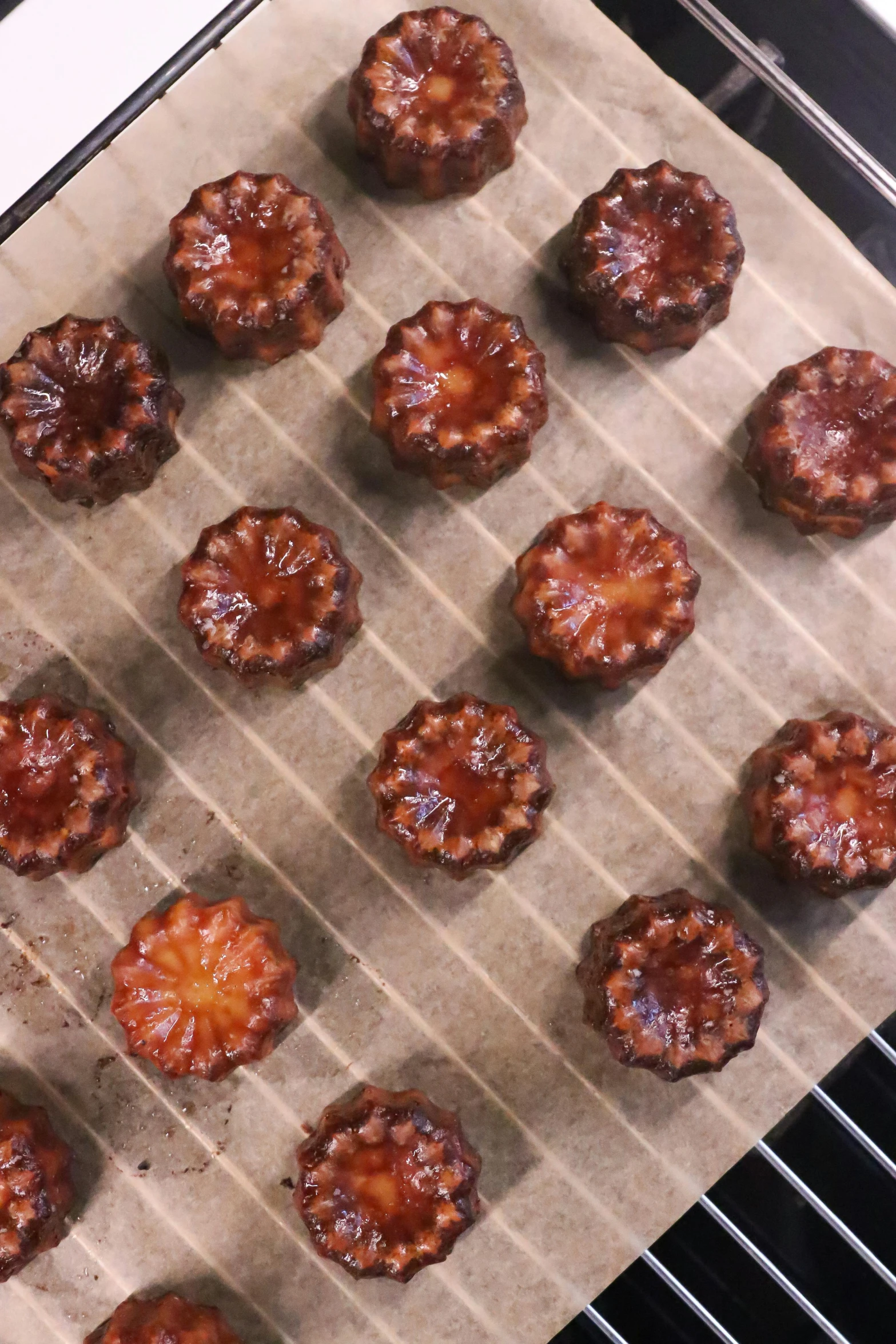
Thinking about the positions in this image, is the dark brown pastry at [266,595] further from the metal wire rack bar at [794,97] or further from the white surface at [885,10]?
the white surface at [885,10]

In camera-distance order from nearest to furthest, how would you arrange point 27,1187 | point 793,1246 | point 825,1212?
point 27,1187 < point 825,1212 < point 793,1246

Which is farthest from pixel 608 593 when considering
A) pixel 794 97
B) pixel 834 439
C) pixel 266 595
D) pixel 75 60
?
pixel 75 60

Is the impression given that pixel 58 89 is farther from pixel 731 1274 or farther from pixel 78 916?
pixel 731 1274

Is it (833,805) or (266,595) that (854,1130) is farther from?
(266,595)

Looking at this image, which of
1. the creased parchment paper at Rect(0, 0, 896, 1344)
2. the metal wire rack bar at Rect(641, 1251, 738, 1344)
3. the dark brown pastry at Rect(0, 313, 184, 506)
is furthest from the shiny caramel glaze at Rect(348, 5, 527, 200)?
the metal wire rack bar at Rect(641, 1251, 738, 1344)

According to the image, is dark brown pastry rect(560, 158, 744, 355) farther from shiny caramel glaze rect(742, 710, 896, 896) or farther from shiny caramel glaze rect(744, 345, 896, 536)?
shiny caramel glaze rect(742, 710, 896, 896)

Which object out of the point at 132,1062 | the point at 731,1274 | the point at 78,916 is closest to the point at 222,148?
the point at 78,916
